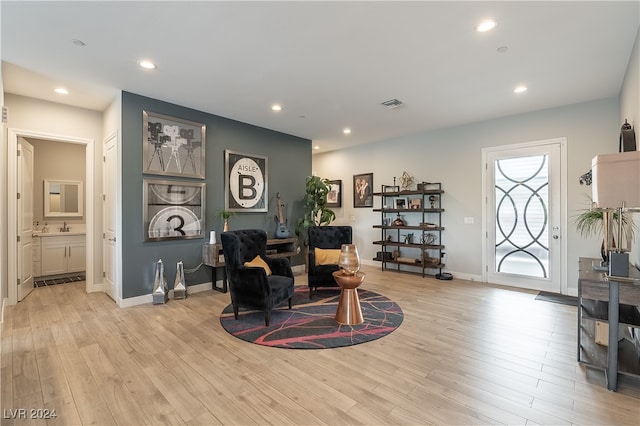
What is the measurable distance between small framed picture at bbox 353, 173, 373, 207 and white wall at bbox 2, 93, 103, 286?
5.08 metres

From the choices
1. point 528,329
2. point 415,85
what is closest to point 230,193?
point 415,85

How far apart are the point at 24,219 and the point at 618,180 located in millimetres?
6730

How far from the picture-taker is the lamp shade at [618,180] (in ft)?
6.36

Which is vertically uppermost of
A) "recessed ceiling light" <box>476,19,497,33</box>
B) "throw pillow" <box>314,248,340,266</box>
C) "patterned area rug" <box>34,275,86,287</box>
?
"recessed ceiling light" <box>476,19,497,33</box>

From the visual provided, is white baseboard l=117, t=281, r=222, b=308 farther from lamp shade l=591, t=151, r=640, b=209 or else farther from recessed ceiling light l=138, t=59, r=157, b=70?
lamp shade l=591, t=151, r=640, b=209

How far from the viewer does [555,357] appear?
8.37ft

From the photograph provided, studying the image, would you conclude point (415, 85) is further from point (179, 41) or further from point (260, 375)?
point (260, 375)

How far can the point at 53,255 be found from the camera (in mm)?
5367

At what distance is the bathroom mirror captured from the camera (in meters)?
5.66

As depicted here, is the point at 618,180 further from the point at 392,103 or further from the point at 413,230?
the point at 413,230

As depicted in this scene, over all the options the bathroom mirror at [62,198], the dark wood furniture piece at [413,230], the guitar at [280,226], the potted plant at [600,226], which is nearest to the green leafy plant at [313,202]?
the guitar at [280,226]

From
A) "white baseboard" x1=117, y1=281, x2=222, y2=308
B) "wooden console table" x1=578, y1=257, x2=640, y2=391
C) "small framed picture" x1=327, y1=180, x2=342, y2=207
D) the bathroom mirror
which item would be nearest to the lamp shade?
"wooden console table" x1=578, y1=257, x2=640, y2=391

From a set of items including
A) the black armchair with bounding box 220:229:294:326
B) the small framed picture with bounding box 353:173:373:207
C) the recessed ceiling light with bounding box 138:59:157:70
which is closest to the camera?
the recessed ceiling light with bounding box 138:59:157:70

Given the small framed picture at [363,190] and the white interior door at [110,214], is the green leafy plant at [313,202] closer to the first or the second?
the small framed picture at [363,190]
